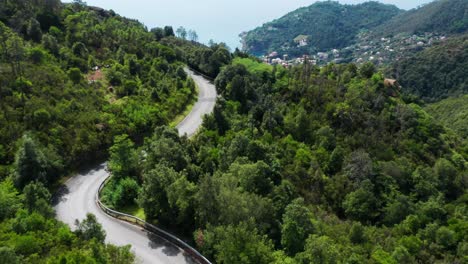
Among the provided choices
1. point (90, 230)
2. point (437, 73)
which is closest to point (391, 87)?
point (90, 230)

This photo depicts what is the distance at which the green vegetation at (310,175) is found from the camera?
99.5ft

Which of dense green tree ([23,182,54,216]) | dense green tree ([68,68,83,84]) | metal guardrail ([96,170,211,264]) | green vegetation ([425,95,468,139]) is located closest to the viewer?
metal guardrail ([96,170,211,264])

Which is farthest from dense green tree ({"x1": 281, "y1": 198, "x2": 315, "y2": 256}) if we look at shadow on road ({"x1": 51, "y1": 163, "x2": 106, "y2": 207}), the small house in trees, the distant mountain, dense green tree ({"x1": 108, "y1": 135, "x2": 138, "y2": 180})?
the distant mountain

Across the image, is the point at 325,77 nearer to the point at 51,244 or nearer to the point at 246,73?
the point at 246,73

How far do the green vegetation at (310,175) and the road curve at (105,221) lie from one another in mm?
2105

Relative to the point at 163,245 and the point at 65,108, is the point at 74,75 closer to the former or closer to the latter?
the point at 65,108

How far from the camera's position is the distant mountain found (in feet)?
472

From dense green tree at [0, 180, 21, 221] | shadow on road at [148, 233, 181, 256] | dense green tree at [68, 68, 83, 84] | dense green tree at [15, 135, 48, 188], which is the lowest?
Result: shadow on road at [148, 233, 181, 256]

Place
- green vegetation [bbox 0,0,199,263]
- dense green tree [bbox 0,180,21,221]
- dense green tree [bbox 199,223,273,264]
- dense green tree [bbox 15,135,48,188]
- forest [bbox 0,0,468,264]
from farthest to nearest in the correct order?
dense green tree [bbox 15,135,48,188] < dense green tree [bbox 0,180,21,221] < forest [bbox 0,0,468,264] < green vegetation [bbox 0,0,199,263] < dense green tree [bbox 199,223,273,264]

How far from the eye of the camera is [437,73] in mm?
149500

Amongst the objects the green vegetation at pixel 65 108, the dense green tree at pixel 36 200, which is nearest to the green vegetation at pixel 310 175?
the green vegetation at pixel 65 108

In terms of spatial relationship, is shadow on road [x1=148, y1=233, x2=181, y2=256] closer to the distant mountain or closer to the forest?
the forest

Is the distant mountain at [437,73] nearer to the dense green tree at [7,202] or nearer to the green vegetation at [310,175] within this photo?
the green vegetation at [310,175]

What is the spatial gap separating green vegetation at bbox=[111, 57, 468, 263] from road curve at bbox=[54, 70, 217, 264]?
6.91 ft
